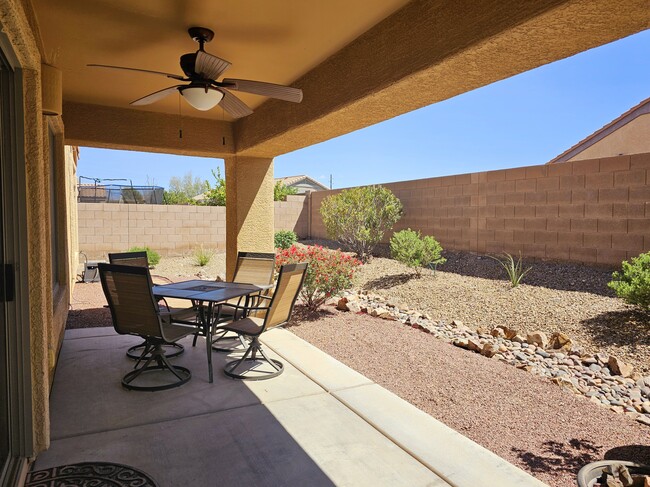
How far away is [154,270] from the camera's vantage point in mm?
11938

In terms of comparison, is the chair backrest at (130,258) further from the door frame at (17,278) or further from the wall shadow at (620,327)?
the wall shadow at (620,327)

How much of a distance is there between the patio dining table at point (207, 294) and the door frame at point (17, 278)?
1512 millimetres

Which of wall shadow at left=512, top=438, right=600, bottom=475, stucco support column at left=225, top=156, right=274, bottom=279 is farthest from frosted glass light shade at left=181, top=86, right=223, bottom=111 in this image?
wall shadow at left=512, top=438, right=600, bottom=475

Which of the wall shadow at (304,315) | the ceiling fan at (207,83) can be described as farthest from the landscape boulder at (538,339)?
the ceiling fan at (207,83)

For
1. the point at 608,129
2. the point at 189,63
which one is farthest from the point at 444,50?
the point at 608,129

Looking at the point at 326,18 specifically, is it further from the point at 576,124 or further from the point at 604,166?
the point at 576,124

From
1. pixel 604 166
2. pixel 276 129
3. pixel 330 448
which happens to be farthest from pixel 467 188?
pixel 330 448

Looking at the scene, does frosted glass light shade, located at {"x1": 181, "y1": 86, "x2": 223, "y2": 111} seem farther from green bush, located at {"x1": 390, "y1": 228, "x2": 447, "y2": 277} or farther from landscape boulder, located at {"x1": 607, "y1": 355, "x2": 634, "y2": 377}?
green bush, located at {"x1": 390, "y1": 228, "x2": 447, "y2": 277}

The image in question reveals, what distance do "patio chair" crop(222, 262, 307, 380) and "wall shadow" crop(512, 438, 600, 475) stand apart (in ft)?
6.78

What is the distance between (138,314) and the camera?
12.4ft

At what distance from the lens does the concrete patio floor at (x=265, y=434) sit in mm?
2520

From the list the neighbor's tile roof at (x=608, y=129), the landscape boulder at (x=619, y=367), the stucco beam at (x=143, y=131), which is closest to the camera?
the landscape boulder at (x=619, y=367)

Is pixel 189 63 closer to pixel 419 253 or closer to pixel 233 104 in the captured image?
pixel 233 104

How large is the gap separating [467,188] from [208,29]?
8.77 metres
